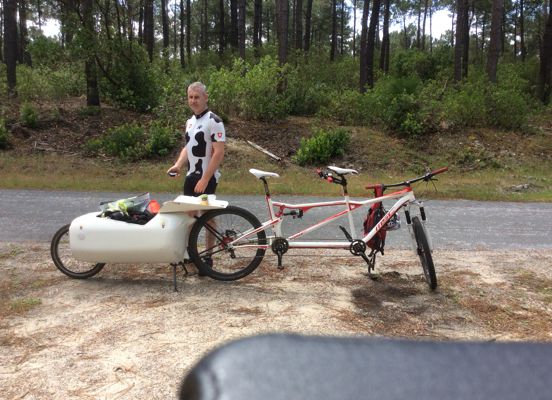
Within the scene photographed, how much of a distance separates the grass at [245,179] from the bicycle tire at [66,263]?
562 centimetres

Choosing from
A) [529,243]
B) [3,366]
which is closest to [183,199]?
[3,366]

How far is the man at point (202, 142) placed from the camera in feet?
16.8

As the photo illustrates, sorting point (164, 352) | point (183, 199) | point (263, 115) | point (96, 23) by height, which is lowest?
point (164, 352)

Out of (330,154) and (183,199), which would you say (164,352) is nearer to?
(183,199)

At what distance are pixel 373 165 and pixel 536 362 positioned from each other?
1436 centimetres

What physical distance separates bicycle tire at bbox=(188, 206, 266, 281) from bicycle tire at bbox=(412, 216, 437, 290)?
152 cm

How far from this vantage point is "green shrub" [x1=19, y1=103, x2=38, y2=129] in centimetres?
1594

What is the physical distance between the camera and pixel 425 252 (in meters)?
5.01

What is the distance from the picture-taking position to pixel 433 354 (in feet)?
2.52

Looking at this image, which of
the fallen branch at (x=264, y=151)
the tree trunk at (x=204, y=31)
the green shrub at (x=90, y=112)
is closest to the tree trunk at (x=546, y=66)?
the fallen branch at (x=264, y=151)

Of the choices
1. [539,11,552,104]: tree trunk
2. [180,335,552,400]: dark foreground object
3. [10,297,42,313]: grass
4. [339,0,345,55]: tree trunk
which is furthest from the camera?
[339,0,345,55]: tree trunk

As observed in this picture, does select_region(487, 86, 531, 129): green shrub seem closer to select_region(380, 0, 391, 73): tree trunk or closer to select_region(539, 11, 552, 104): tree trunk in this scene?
select_region(539, 11, 552, 104): tree trunk

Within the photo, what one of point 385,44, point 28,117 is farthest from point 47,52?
point 385,44

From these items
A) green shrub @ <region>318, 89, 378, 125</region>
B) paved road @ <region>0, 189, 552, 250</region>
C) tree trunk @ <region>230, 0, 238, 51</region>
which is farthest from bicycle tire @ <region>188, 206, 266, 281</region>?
tree trunk @ <region>230, 0, 238, 51</region>
